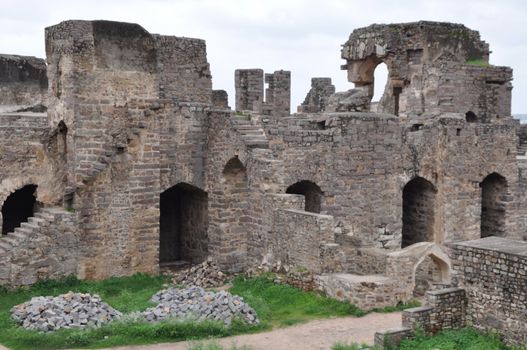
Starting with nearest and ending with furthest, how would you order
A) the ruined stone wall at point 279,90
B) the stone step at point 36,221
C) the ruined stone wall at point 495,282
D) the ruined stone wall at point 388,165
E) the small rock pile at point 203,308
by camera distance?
the ruined stone wall at point 495,282, the small rock pile at point 203,308, the stone step at point 36,221, the ruined stone wall at point 388,165, the ruined stone wall at point 279,90

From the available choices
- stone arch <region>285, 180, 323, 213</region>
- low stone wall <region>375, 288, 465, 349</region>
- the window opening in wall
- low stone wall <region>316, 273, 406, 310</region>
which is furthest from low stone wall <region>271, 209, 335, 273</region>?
low stone wall <region>375, 288, 465, 349</region>

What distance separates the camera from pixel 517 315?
34.3ft

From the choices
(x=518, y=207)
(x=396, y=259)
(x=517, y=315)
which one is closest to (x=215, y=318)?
(x=396, y=259)

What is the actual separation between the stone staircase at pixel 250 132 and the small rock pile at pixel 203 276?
2.80m

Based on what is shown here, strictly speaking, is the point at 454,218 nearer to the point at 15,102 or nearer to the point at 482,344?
the point at 482,344

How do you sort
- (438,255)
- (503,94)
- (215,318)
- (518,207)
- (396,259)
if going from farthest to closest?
(503,94) < (518,207) < (438,255) < (396,259) < (215,318)

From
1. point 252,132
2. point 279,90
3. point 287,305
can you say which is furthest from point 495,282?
point 279,90

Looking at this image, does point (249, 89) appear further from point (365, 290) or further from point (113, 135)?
point (365, 290)

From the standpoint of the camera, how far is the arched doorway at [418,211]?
19.6 meters

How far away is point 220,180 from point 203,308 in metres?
4.64

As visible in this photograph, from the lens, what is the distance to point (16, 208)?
1856 centimetres

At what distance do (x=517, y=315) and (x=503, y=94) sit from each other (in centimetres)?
1446

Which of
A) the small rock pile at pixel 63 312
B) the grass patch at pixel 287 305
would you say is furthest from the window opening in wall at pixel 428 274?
the small rock pile at pixel 63 312

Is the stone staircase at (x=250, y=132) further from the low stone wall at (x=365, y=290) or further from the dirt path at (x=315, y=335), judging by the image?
the dirt path at (x=315, y=335)
